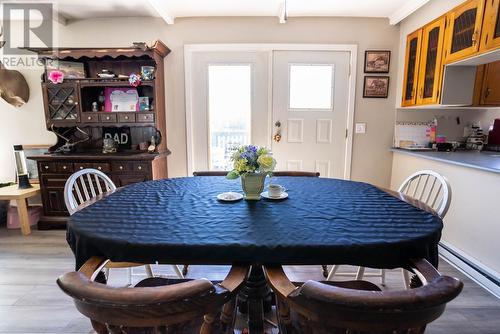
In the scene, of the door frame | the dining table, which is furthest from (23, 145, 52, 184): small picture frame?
the dining table

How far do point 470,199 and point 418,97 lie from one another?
1157mm

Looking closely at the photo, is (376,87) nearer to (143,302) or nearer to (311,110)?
(311,110)

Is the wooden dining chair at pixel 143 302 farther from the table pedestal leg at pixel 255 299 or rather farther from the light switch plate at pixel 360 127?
the light switch plate at pixel 360 127

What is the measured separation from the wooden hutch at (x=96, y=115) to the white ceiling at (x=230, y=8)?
41 centimetres

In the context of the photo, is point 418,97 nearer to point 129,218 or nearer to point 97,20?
point 129,218

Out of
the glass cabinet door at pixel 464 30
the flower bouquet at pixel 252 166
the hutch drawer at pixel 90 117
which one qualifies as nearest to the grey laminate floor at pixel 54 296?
the flower bouquet at pixel 252 166

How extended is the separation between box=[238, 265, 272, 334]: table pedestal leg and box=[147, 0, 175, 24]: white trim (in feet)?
8.44

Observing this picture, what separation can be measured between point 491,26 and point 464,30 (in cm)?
28

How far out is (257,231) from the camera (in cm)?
112

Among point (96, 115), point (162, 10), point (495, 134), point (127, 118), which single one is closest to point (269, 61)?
point (162, 10)

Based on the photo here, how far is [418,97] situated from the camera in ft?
9.02

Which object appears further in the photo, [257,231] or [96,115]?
[96,115]

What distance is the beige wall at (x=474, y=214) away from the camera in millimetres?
1935

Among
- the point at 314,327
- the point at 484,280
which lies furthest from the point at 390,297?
the point at 484,280
